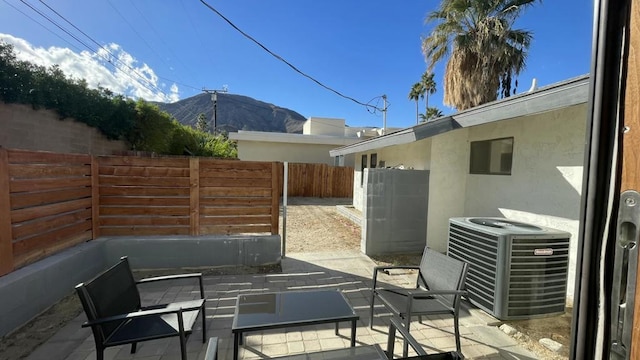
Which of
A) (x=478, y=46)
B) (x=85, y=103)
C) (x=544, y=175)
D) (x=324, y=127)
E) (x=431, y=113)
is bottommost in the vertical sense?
(x=544, y=175)

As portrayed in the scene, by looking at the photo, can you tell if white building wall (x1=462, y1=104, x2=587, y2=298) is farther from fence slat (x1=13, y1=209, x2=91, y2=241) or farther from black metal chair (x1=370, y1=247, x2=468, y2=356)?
fence slat (x1=13, y1=209, x2=91, y2=241)

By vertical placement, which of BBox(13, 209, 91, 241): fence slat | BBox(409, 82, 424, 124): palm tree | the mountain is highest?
the mountain

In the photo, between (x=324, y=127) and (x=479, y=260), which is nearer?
(x=479, y=260)

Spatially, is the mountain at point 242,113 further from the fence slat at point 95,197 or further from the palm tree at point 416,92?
the fence slat at point 95,197

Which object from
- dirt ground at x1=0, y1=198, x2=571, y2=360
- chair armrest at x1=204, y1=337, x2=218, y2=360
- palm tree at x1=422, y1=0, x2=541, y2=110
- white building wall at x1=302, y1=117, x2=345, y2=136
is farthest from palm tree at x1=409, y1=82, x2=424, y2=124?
chair armrest at x1=204, y1=337, x2=218, y2=360

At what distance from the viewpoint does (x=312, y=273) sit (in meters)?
4.53

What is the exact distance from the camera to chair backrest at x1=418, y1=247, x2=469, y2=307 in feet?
8.50

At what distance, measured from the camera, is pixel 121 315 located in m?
2.06

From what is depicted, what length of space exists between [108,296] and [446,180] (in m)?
5.21

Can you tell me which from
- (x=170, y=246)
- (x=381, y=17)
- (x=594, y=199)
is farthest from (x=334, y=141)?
(x=594, y=199)

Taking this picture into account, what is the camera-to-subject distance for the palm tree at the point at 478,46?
9.30 m

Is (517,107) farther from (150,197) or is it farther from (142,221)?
(142,221)

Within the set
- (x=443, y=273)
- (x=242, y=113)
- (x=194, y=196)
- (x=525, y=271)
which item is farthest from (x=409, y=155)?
(x=242, y=113)

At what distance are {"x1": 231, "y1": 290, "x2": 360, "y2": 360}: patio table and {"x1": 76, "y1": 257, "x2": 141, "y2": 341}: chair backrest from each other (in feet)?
3.07
